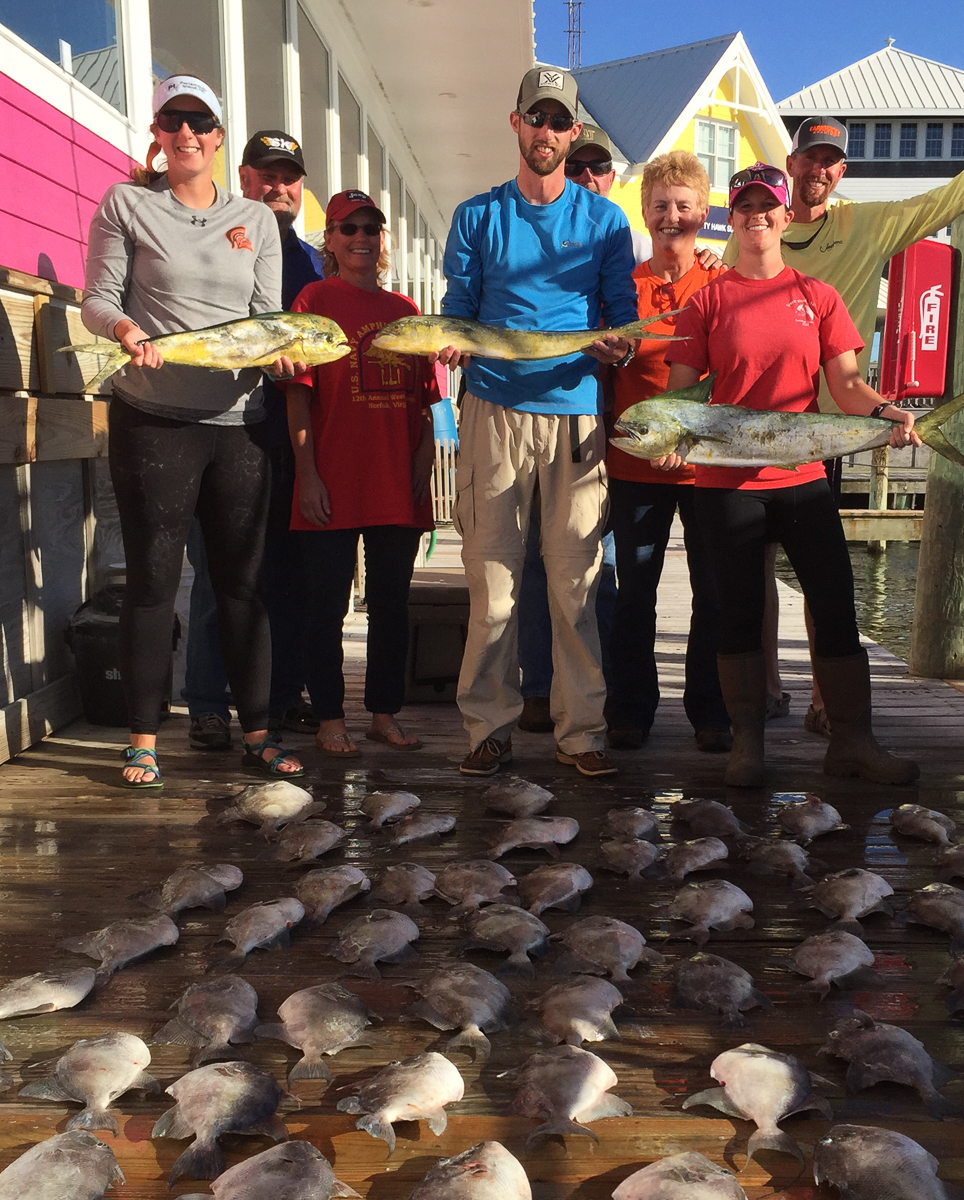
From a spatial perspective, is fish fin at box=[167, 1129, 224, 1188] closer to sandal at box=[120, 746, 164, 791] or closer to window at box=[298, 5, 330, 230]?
sandal at box=[120, 746, 164, 791]

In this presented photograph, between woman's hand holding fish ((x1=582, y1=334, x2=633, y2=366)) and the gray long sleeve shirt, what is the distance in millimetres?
1202

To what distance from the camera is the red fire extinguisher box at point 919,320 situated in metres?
6.05

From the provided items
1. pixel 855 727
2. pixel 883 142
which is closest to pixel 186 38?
pixel 855 727

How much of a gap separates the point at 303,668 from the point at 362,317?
1534mm

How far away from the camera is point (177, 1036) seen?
90.1 inches

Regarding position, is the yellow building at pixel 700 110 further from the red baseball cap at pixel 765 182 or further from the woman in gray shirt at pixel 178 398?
the woman in gray shirt at pixel 178 398

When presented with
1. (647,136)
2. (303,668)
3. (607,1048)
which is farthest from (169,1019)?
(647,136)

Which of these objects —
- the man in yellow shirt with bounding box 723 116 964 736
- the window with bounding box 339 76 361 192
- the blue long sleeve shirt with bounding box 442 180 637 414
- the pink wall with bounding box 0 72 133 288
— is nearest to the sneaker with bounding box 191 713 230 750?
the blue long sleeve shirt with bounding box 442 180 637 414

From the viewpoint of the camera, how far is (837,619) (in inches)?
156

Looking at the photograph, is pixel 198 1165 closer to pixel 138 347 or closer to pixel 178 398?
pixel 138 347

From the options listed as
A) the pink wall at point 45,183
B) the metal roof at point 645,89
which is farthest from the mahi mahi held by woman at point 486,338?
the metal roof at point 645,89

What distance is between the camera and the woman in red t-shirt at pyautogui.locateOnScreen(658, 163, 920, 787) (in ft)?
12.4

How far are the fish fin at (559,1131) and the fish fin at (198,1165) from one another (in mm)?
538

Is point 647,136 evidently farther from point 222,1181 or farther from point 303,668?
point 222,1181
